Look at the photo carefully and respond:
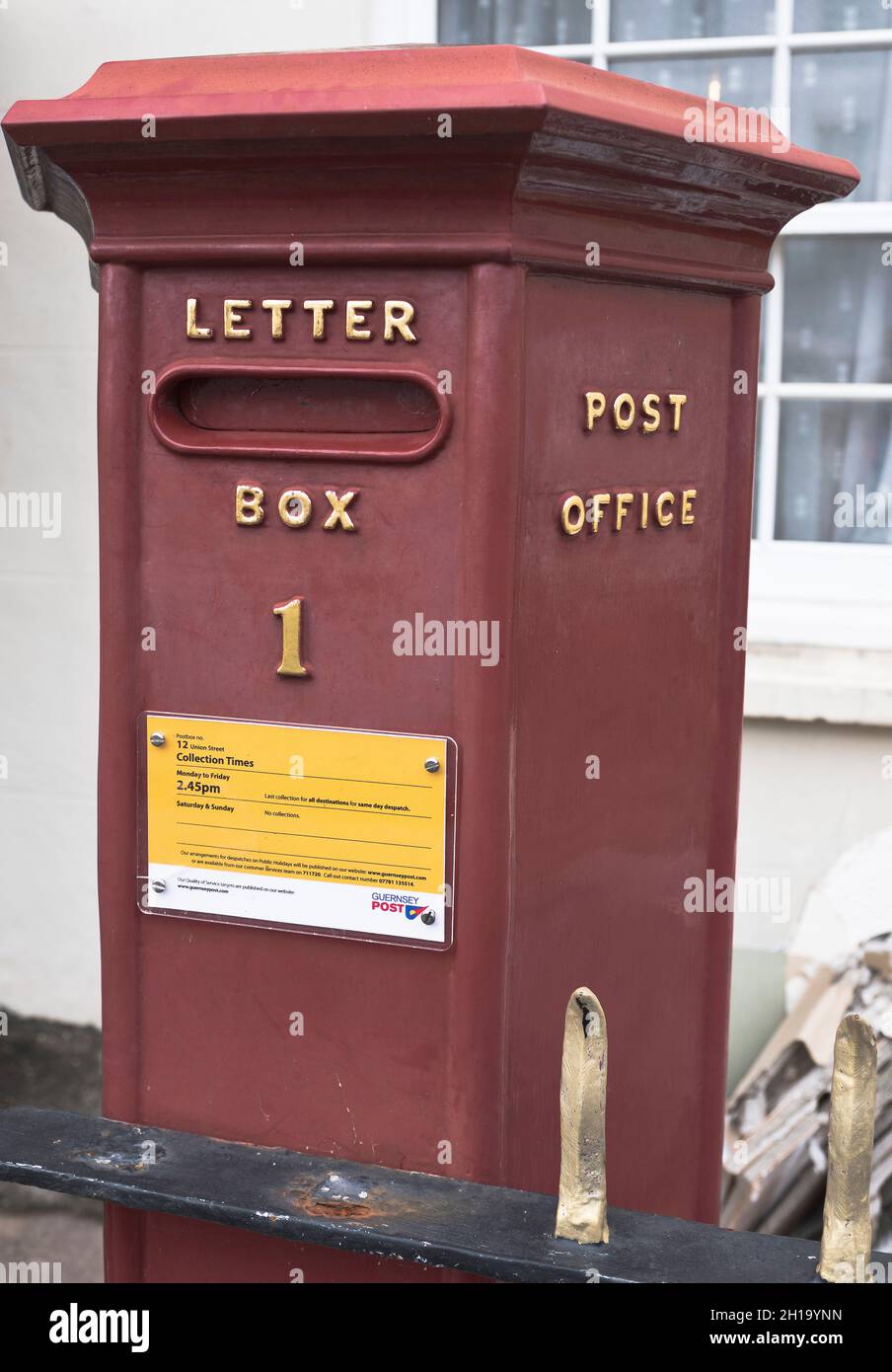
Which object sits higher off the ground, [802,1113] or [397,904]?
[397,904]

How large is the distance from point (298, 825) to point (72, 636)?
7.96ft

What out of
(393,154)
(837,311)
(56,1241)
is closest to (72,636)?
(56,1241)

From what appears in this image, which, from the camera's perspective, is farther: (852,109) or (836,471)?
(836,471)

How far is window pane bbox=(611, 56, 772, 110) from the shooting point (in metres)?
3.50

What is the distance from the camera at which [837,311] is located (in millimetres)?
3607

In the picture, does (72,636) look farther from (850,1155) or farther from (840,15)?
(850,1155)

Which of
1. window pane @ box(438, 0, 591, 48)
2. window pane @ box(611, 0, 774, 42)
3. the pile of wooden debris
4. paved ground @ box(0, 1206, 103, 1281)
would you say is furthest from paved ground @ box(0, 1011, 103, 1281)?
window pane @ box(611, 0, 774, 42)

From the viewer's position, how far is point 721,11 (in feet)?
11.5

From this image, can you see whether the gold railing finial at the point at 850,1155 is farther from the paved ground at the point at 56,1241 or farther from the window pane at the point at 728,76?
the window pane at the point at 728,76

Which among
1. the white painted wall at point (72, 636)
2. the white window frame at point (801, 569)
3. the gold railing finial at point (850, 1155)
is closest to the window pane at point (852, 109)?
the white window frame at point (801, 569)

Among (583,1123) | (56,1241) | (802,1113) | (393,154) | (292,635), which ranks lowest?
(56,1241)

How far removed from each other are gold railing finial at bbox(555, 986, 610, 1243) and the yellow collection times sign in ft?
0.63
